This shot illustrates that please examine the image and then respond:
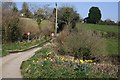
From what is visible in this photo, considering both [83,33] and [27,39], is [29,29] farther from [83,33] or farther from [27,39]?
[83,33]

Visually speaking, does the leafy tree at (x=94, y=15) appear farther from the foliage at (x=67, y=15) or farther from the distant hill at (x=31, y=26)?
the distant hill at (x=31, y=26)

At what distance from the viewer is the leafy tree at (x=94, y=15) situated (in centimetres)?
4472

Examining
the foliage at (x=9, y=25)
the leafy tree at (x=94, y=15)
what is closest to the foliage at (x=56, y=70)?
the foliage at (x=9, y=25)

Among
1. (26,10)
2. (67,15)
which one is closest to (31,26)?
(67,15)

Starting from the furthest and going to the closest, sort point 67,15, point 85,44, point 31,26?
1. point 67,15
2. point 31,26
3. point 85,44

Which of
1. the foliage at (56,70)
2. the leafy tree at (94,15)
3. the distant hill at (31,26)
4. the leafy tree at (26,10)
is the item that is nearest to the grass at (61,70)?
the foliage at (56,70)

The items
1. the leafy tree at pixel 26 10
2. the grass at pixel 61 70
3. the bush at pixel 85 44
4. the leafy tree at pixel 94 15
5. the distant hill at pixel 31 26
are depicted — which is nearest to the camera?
the grass at pixel 61 70

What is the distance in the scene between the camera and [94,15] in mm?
46375

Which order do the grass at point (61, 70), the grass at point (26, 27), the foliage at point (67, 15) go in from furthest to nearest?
the foliage at point (67, 15) → the grass at point (26, 27) → the grass at point (61, 70)

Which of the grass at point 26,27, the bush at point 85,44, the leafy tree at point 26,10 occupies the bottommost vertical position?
the bush at point 85,44

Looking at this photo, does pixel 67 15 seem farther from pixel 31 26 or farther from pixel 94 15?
pixel 31 26

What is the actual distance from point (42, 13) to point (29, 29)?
48.3 ft

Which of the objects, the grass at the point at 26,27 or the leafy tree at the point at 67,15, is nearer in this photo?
the grass at the point at 26,27

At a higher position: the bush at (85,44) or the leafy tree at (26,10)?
the leafy tree at (26,10)
